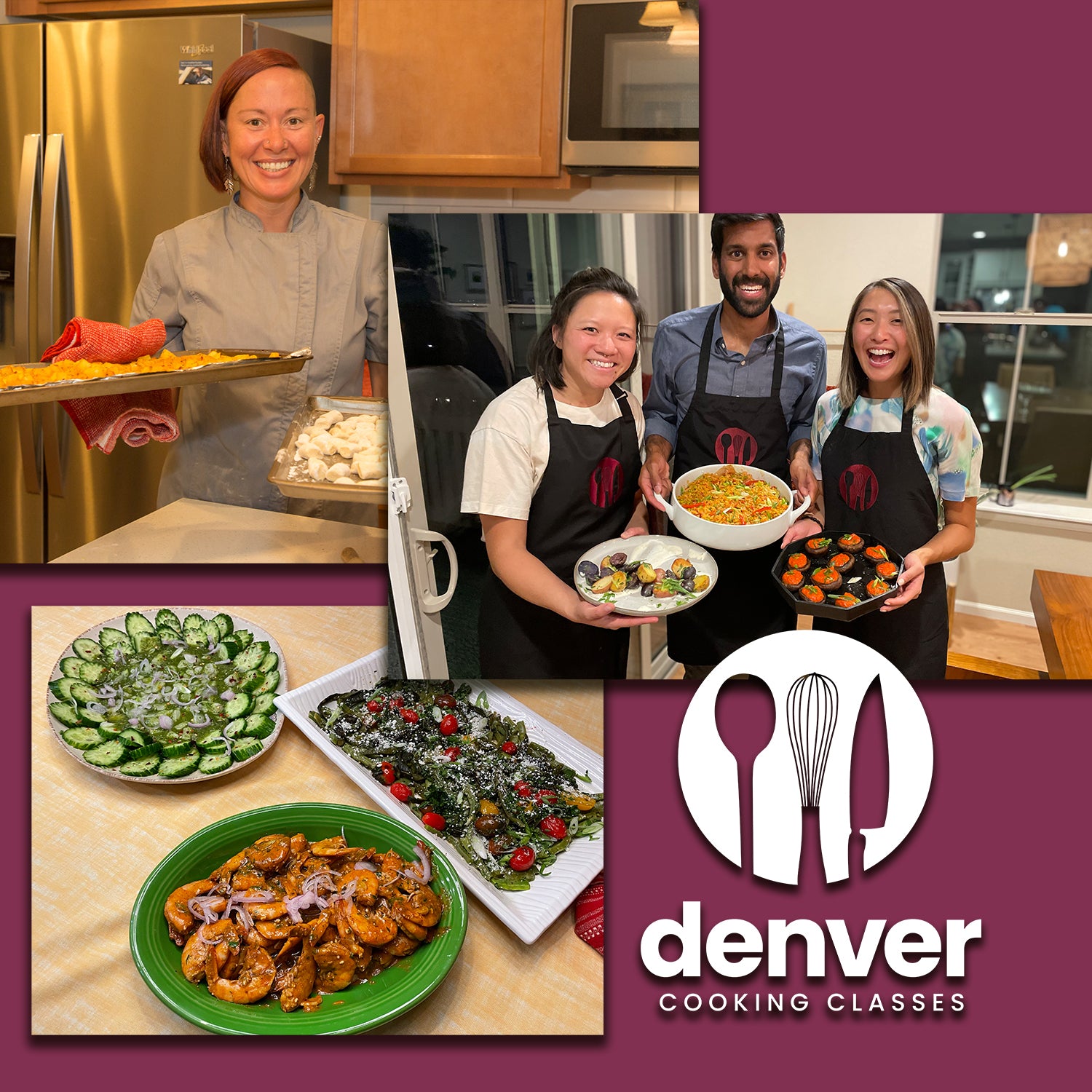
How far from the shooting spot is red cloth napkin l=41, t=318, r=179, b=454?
61.1 inches

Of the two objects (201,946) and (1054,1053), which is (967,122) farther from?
(201,946)

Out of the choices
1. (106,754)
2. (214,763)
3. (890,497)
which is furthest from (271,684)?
(890,497)

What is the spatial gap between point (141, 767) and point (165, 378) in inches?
23.1

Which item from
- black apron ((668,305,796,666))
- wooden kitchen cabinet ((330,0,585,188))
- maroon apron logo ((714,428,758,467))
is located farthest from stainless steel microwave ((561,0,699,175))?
maroon apron logo ((714,428,758,467))

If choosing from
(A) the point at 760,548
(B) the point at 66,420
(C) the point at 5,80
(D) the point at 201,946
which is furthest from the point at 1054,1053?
(C) the point at 5,80

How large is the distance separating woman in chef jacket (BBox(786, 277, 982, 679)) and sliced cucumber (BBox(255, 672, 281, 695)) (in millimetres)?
844

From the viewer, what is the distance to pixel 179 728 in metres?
1.60

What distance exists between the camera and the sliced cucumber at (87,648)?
5.34ft

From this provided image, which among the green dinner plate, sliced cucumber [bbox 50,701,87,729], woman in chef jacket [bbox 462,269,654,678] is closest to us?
the green dinner plate

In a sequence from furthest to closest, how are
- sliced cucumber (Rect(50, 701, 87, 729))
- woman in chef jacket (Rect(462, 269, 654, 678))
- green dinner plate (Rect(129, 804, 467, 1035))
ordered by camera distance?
sliced cucumber (Rect(50, 701, 87, 729)) < woman in chef jacket (Rect(462, 269, 654, 678)) < green dinner plate (Rect(129, 804, 467, 1035))

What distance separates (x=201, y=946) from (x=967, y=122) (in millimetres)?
1617

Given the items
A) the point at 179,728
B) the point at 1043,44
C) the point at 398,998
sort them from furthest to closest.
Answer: the point at 179,728, the point at 1043,44, the point at 398,998

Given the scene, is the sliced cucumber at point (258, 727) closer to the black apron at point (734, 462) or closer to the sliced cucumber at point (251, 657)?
the sliced cucumber at point (251, 657)

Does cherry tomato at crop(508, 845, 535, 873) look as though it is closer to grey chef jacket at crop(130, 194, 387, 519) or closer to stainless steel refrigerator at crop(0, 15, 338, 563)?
grey chef jacket at crop(130, 194, 387, 519)
